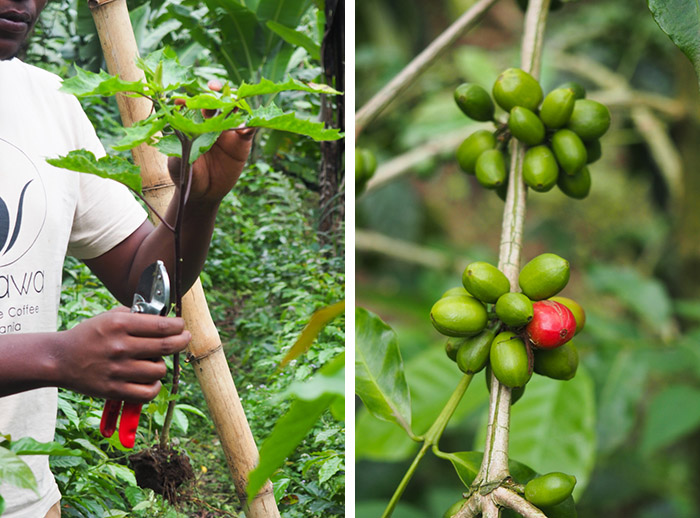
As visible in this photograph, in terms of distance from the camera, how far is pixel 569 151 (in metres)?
0.72

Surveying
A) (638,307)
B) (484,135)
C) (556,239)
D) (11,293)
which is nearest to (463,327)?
(484,135)

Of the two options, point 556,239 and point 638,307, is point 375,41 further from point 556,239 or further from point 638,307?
point 638,307

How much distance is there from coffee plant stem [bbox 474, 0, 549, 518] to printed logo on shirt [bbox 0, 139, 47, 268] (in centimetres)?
53

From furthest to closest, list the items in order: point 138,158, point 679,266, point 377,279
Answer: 1. point 377,279
2. point 679,266
3. point 138,158

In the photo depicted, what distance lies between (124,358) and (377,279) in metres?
0.83

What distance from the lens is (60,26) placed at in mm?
963

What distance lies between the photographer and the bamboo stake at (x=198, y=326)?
0.95 metres

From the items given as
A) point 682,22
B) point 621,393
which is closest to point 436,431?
point 682,22

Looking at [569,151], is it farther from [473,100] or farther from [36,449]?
[36,449]

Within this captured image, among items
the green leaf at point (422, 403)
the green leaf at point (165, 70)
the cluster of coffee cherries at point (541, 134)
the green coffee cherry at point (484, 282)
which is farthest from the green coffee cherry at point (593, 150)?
the green leaf at point (165, 70)

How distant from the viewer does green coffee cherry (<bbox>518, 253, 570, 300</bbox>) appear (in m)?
0.63

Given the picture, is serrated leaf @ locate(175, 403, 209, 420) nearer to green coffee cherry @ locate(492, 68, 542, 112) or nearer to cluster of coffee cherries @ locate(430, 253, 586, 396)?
cluster of coffee cherries @ locate(430, 253, 586, 396)

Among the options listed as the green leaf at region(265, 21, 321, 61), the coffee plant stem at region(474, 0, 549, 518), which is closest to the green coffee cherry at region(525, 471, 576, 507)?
the coffee plant stem at region(474, 0, 549, 518)

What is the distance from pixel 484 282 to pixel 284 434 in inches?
8.1
